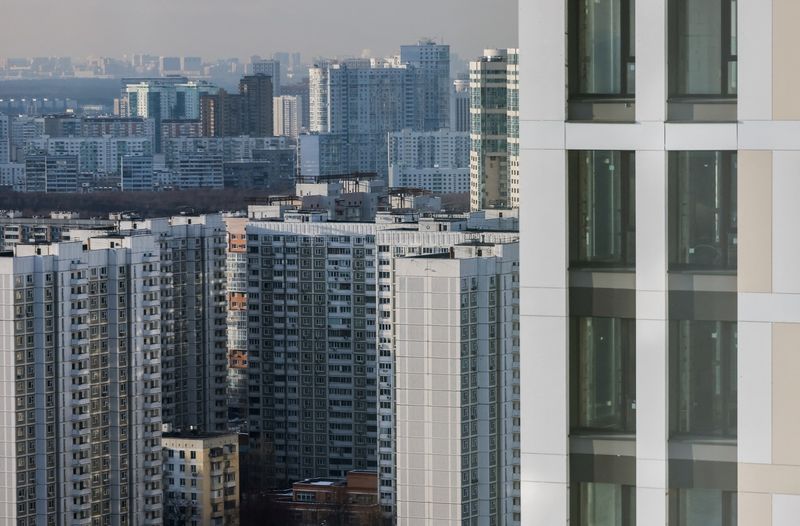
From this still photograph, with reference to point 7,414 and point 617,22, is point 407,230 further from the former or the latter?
point 617,22

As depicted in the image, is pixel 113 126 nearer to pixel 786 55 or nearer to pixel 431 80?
pixel 431 80

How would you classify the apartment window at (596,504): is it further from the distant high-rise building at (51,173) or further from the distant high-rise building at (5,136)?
the distant high-rise building at (5,136)

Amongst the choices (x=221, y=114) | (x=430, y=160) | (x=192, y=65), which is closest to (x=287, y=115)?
(x=221, y=114)

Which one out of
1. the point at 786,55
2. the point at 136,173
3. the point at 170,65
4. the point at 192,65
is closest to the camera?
the point at 786,55

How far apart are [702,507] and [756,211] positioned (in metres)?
0.15

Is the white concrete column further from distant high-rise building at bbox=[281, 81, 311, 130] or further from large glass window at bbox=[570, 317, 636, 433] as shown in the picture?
distant high-rise building at bbox=[281, 81, 311, 130]

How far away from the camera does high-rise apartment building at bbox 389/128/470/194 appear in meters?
11.4

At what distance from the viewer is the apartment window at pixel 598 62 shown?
33.4 inches

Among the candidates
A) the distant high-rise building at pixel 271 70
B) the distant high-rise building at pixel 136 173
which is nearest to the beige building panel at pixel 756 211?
the distant high-rise building at pixel 136 173

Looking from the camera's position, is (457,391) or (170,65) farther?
(170,65)

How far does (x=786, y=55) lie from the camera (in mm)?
813

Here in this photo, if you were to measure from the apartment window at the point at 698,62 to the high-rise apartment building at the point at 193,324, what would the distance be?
26.2ft

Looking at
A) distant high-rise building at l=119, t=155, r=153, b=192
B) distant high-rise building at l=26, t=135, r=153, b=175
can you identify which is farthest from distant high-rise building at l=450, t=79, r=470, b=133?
distant high-rise building at l=26, t=135, r=153, b=175

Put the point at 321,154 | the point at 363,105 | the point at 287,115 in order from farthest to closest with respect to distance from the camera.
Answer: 1. the point at 287,115
2. the point at 363,105
3. the point at 321,154
